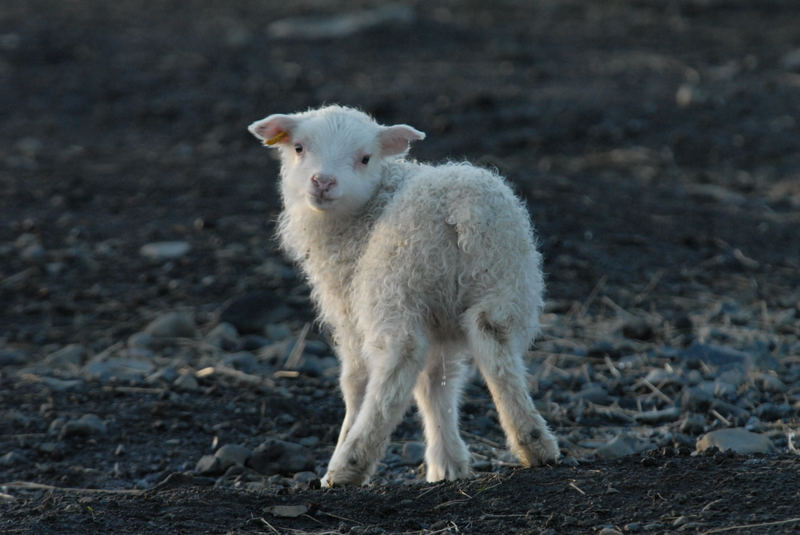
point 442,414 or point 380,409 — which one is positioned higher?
point 380,409

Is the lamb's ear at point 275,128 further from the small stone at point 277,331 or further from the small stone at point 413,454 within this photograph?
the small stone at point 277,331

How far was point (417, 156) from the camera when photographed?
1323 centimetres

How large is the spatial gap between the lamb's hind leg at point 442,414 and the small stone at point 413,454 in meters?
0.40

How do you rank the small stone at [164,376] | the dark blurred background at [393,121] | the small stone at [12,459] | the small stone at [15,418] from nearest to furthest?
the small stone at [12,459]
the small stone at [15,418]
the small stone at [164,376]
the dark blurred background at [393,121]

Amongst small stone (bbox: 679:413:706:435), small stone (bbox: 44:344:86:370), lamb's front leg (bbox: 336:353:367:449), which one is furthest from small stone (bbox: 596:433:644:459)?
small stone (bbox: 44:344:86:370)

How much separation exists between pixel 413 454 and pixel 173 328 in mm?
2682

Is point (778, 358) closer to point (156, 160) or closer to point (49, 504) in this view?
point (49, 504)

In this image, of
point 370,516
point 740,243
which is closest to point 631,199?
point 740,243

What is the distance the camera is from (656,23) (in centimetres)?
2161

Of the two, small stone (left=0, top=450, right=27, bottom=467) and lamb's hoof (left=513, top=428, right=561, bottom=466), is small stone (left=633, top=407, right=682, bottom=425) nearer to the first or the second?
lamb's hoof (left=513, top=428, right=561, bottom=466)

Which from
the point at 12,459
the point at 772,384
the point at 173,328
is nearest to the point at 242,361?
the point at 173,328

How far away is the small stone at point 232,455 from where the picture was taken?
6582 millimetres

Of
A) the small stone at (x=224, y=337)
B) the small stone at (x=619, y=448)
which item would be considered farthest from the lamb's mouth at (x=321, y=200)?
the small stone at (x=224, y=337)

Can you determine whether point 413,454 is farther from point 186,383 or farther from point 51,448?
point 51,448
